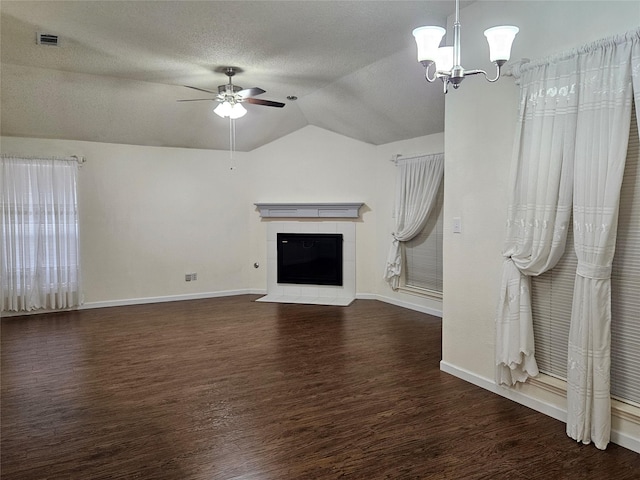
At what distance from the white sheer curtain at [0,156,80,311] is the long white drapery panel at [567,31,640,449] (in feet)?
19.5

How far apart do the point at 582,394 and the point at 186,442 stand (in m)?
2.38

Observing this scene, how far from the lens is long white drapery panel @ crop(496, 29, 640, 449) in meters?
2.38

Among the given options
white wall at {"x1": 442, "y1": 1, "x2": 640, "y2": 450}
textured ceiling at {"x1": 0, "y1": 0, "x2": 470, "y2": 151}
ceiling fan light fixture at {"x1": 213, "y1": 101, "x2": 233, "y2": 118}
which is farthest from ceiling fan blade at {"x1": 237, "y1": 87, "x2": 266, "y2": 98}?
white wall at {"x1": 442, "y1": 1, "x2": 640, "y2": 450}

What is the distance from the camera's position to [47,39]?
3666 mm

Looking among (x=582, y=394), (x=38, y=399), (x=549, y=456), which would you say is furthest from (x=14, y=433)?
(x=582, y=394)

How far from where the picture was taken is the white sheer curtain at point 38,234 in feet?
18.2

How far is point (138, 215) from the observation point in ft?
21.1

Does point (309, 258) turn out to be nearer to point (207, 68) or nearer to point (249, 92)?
point (249, 92)

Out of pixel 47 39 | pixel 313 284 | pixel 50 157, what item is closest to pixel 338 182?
pixel 313 284

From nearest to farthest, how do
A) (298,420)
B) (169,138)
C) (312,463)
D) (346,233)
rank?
(312,463), (298,420), (169,138), (346,233)

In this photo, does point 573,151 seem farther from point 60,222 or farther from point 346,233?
point 60,222

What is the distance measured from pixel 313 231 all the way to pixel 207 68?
313 cm

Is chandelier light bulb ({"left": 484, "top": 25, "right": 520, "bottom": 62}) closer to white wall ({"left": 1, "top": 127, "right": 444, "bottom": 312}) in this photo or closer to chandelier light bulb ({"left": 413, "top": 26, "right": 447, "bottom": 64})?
chandelier light bulb ({"left": 413, "top": 26, "right": 447, "bottom": 64})

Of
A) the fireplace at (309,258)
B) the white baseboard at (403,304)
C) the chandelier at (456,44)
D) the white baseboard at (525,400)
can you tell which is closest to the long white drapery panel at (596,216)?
the white baseboard at (525,400)
